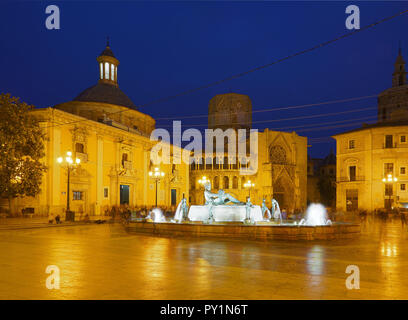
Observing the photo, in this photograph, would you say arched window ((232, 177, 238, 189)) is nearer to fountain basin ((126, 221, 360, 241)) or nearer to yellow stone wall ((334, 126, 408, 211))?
yellow stone wall ((334, 126, 408, 211))

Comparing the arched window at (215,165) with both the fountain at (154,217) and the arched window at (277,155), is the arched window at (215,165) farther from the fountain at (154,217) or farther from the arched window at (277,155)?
the fountain at (154,217)

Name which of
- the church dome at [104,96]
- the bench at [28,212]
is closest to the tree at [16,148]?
the bench at [28,212]

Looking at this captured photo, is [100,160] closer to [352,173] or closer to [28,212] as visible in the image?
[28,212]

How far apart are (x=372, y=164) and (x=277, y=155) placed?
14.9m

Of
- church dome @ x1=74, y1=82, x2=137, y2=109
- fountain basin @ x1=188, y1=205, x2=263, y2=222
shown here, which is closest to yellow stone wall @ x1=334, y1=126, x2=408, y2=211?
fountain basin @ x1=188, y1=205, x2=263, y2=222

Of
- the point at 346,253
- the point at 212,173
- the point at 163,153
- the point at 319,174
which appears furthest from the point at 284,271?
the point at 319,174

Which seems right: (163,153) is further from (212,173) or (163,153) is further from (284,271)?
(284,271)

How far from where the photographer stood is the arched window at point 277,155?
49.4 meters

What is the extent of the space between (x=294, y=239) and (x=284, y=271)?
5.48 meters

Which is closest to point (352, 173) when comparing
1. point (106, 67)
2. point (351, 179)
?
point (351, 179)

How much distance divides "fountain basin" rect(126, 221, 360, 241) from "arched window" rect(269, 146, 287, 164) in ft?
118

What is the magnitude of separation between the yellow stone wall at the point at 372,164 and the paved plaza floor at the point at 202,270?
27.5m
